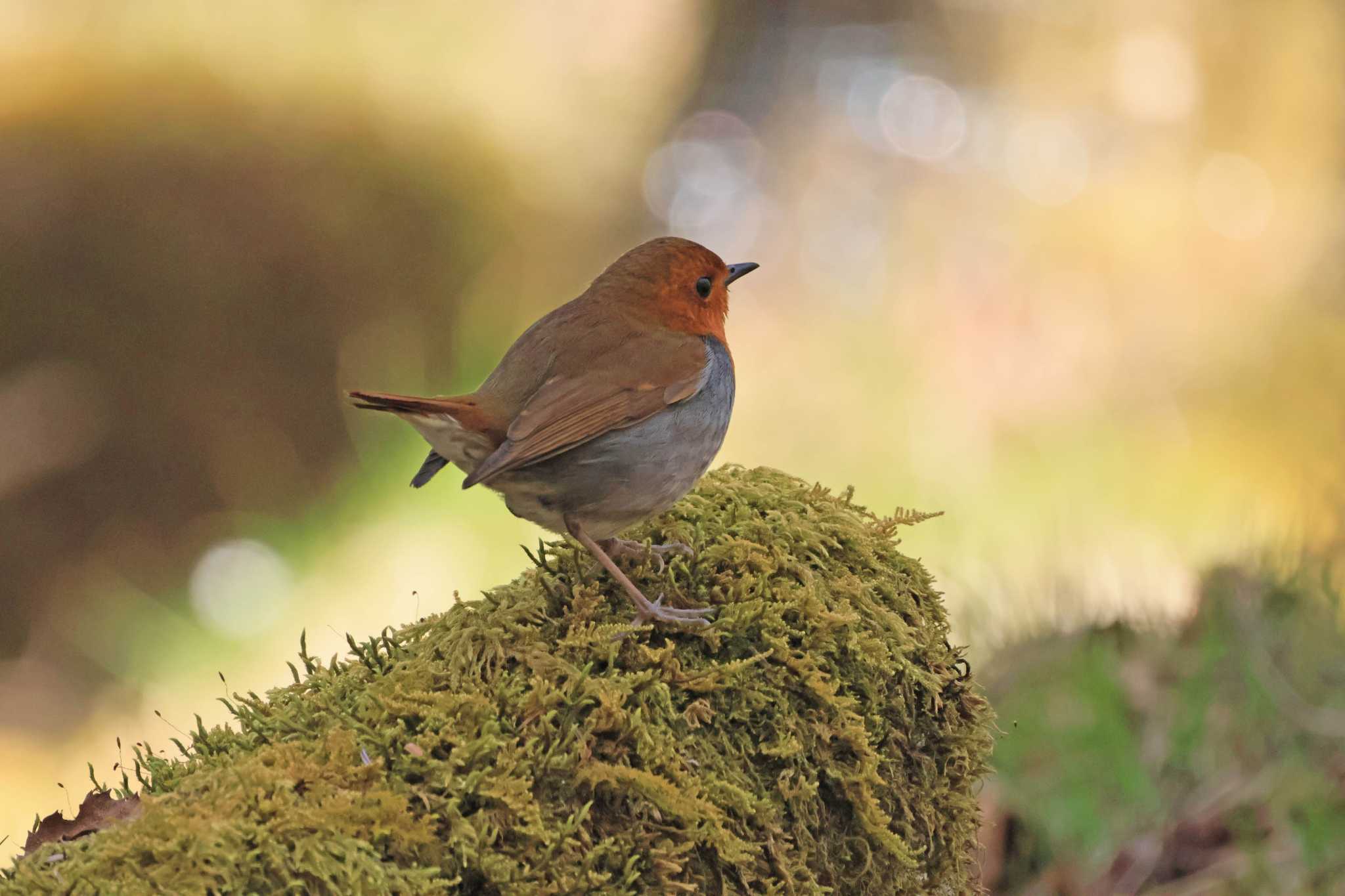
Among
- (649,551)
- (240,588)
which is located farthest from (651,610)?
(240,588)

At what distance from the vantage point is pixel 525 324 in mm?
6367

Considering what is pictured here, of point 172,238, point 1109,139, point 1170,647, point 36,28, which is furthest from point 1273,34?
point 36,28

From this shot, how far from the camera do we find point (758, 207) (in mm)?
9250

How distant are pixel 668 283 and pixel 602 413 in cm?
53

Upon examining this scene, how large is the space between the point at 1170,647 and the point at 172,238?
512 centimetres

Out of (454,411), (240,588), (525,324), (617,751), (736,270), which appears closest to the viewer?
(617,751)

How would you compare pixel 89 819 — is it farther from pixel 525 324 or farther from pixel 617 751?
pixel 525 324

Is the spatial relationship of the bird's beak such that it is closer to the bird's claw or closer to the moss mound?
the moss mound

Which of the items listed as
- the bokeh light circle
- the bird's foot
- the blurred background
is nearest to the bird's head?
the bird's foot

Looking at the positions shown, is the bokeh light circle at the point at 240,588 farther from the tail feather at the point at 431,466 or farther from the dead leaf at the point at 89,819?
the dead leaf at the point at 89,819

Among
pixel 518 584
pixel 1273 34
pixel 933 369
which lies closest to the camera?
pixel 518 584

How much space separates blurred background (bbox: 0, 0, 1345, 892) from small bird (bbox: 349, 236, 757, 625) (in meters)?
2.01

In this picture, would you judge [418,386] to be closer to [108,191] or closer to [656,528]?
[108,191]

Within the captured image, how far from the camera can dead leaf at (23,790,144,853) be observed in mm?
1940
